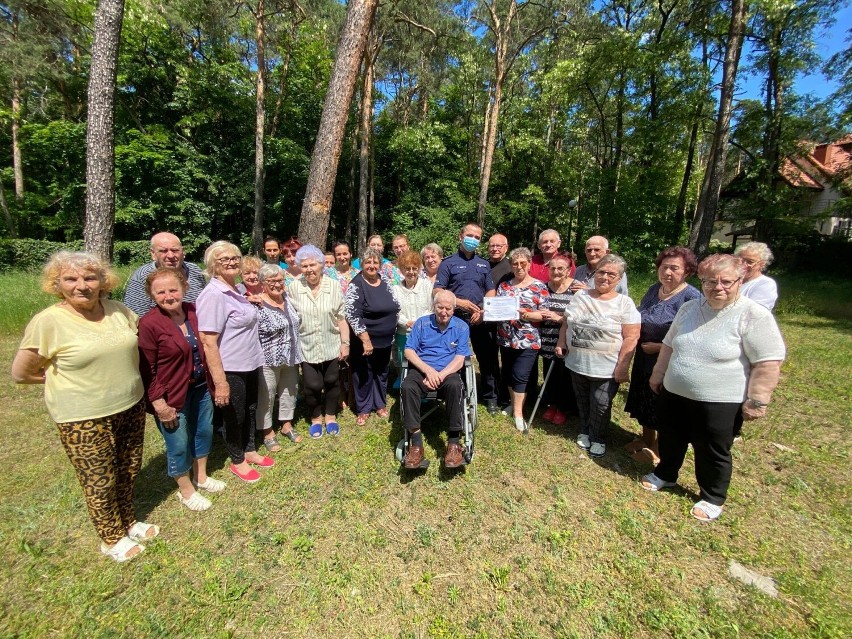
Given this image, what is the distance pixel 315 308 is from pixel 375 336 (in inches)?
26.9

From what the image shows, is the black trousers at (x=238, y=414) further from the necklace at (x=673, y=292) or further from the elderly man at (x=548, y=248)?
the necklace at (x=673, y=292)

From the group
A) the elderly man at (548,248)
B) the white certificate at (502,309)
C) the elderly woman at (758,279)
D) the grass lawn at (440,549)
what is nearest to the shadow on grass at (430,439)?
the grass lawn at (440,549)

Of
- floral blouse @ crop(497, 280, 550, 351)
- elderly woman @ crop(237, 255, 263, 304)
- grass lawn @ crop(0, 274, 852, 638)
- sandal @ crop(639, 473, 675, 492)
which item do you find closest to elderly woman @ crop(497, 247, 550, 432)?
floral blouse @ crop(497, 280, 550, 351)

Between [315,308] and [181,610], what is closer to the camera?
[181,610]

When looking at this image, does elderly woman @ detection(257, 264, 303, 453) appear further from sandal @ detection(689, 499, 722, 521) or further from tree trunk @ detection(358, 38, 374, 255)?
tree trunk @ detection(358, 38, 374, 255)

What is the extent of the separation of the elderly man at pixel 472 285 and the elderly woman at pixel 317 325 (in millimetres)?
1141

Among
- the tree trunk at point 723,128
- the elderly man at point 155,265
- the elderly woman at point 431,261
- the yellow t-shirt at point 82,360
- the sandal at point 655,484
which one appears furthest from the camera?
the tree trunk at point 723,128

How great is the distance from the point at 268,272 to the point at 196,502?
1.82m

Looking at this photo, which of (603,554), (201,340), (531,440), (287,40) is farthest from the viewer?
(287,40)

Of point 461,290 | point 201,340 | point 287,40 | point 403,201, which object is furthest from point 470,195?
point 201,340

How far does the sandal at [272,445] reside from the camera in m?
3.48

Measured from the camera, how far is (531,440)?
146 inches

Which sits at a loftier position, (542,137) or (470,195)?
(542,137)

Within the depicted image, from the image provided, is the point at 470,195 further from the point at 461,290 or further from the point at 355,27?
the point at 461,290
